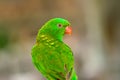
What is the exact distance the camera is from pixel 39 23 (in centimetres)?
486

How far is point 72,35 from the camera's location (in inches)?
196

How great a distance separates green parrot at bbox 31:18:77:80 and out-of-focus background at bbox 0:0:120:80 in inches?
152

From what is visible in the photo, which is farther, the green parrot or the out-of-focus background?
the out-of-focus background

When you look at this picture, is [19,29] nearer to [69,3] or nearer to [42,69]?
[69,3]

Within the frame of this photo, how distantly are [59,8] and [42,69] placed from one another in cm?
434

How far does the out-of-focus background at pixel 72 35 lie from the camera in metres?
4.91

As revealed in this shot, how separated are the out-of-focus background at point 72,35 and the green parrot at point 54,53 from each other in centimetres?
385

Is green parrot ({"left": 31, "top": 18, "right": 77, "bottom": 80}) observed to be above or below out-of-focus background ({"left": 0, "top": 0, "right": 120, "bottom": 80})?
above

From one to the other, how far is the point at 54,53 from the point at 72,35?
14.0 feet

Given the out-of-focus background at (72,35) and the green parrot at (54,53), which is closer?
the green parrot at (54,53)

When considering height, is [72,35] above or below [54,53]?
below

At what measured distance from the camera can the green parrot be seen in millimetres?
703

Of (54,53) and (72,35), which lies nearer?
(54,53)

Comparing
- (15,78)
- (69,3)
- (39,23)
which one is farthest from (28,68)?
(69,3)
